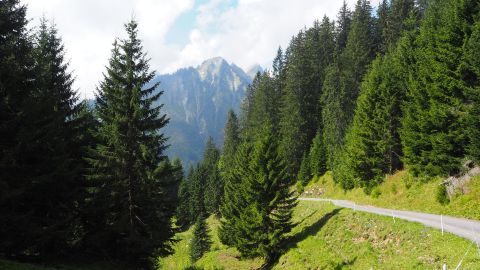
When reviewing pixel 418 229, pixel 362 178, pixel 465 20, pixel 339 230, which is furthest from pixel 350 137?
pixel 418 229

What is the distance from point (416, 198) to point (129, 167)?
956 inches

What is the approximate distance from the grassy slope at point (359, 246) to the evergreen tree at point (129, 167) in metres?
4.54

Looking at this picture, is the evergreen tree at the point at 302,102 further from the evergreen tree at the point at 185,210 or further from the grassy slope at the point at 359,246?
the evergreen tree at the point at 185,210

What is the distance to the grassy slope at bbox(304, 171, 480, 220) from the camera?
79.8ft

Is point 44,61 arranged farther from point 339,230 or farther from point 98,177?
point 339,230

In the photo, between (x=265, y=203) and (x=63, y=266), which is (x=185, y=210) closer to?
(x=265, y=203)

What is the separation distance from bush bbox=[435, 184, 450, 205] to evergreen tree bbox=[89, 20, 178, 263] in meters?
20.2

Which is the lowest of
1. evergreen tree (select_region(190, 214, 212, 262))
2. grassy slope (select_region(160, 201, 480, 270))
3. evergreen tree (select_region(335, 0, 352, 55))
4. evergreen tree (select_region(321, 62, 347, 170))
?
evergreen tree (select_region(190, 214, 212, 262))

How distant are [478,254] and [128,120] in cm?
2059

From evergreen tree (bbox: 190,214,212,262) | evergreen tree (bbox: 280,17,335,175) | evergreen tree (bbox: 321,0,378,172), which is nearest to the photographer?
evergreen tree (bbox: 321,0,378,172)

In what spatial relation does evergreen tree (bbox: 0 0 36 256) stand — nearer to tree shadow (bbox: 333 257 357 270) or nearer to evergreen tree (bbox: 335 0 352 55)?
tree shadow (bbox: 333 257 357 270)

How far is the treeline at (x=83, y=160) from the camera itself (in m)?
17.4

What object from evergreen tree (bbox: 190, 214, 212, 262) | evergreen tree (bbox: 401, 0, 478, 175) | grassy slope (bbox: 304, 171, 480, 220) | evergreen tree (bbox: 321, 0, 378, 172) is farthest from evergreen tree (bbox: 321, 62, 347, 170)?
evergreen tree (bbox: 190, 214, 212, 262)

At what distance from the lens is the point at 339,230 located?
31219 millimetres
